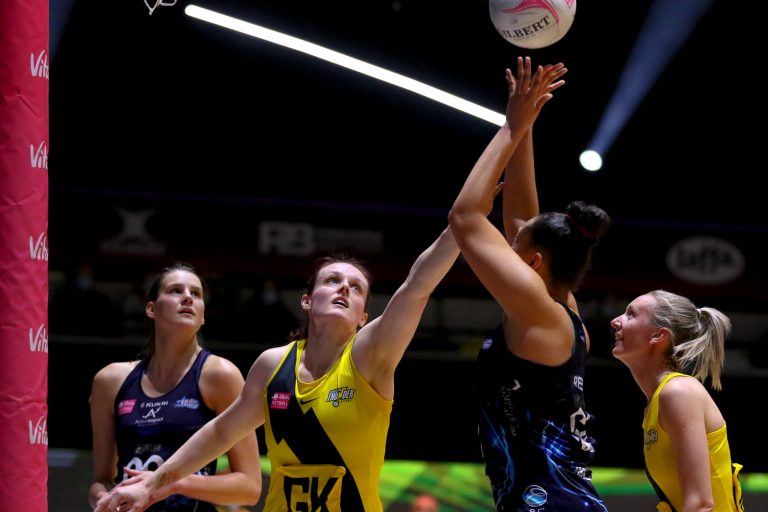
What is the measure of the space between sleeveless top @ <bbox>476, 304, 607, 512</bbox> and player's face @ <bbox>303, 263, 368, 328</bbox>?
863 millimetres

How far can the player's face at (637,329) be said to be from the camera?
330 centimetres

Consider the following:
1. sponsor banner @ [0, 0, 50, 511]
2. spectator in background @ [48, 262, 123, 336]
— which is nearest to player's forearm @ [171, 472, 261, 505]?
sponsor banner @ [0, 0, 50, 511]

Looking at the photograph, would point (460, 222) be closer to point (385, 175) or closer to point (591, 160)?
point (591, 160)

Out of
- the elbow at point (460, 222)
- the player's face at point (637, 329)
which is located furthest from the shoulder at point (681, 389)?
the elbow at point (460, 222)

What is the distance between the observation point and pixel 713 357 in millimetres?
3293

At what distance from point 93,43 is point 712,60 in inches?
214

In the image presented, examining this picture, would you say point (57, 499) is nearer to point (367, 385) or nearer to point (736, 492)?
point (367, 385)

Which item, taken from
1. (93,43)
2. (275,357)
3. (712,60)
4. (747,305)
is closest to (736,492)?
(275,357)

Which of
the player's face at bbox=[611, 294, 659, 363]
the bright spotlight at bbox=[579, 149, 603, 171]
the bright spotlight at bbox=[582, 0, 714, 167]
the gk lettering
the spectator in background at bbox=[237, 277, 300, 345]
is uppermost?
the bright spotlight at bbox=[582, 0, 714, 167]

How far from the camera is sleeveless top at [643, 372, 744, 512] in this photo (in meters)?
3.12

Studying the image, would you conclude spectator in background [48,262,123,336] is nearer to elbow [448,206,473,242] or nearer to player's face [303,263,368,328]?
player's face [303,263,368,328]

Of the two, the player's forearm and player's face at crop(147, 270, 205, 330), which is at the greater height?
player's face at crop(147, 270, 205, 330)

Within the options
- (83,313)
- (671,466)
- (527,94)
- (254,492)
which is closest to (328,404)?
(254,492)

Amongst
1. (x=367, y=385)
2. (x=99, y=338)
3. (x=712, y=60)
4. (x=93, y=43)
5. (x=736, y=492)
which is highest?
(x=93, y=43)
